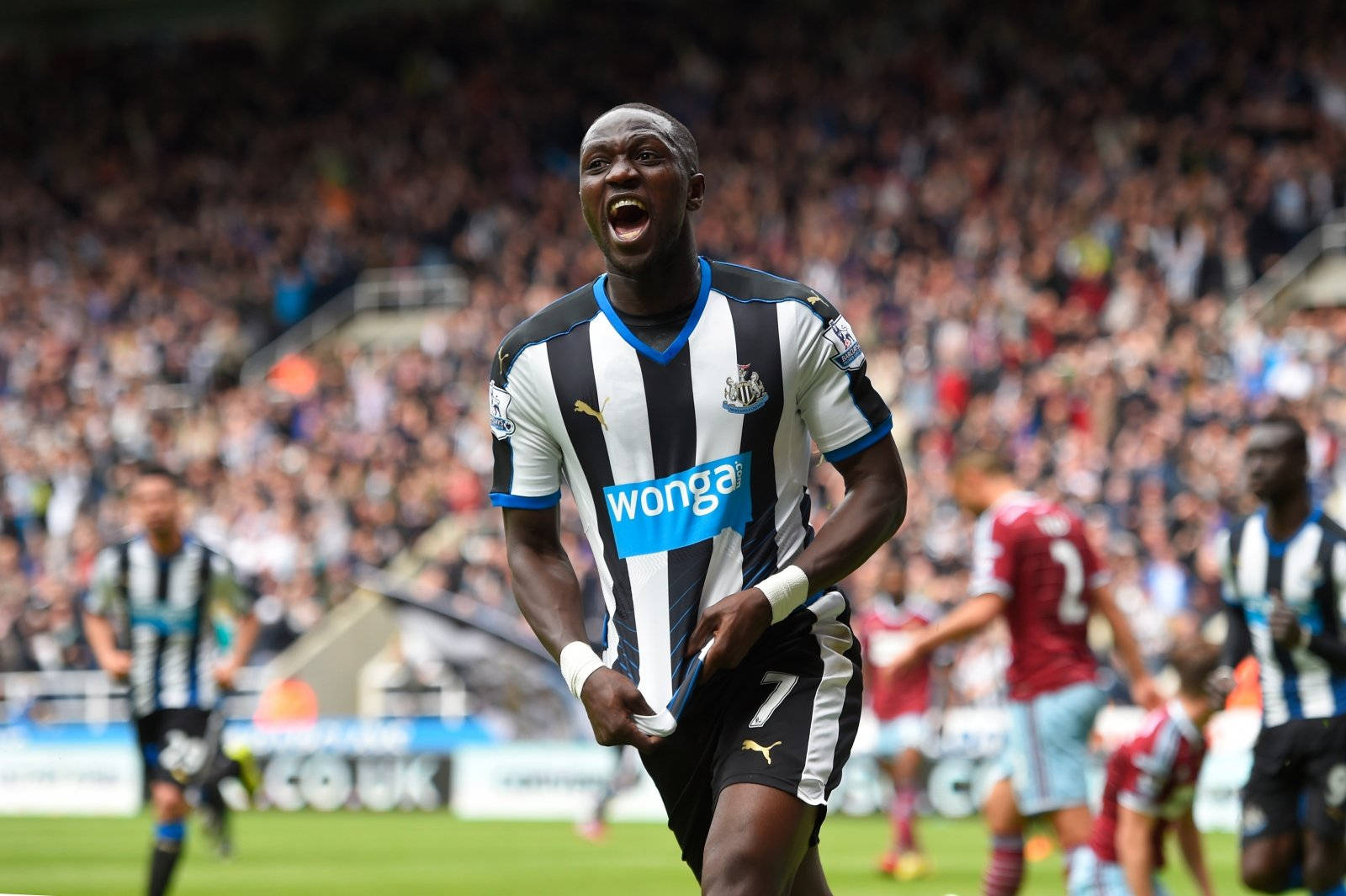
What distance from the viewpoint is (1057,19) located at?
90.9 feet

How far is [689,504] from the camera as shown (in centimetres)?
462

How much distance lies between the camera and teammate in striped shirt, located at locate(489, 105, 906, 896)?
452 cm

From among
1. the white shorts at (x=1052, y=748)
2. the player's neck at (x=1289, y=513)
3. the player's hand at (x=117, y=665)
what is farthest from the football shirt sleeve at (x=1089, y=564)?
the player's hand at (x=117, y=665)

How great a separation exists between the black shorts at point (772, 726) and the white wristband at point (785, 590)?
0.17 meters

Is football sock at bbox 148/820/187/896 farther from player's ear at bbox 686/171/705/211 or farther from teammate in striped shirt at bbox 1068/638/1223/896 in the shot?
player's ear at bbox 686/171/705/211

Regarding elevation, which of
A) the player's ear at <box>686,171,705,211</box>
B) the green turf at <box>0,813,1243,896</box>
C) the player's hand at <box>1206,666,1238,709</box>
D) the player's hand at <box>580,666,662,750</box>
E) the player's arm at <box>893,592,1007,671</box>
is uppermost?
the player's ear at <box>686,171,705,211</box>

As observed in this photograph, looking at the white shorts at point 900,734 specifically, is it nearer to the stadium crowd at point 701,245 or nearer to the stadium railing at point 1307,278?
the stadium crowd at point 701,245

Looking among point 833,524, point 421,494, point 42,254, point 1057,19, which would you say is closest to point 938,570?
point 421,494

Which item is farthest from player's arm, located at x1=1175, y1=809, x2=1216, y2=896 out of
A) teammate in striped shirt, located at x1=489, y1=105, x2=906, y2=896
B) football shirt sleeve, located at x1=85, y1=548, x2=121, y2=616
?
football shirt sleeve, located at x1=85, y1=548, x2=121, y2=616

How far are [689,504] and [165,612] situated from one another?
21.5 ft

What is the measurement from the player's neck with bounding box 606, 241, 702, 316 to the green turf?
Answer: 23.5ft

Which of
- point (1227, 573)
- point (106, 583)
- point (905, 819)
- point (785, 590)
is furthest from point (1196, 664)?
point (106, 583)

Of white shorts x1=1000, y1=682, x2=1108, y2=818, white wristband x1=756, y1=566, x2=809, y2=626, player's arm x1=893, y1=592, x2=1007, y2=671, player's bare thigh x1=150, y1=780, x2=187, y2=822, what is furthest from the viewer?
player's bare thigh x1=150, y1=780, x2=187, y2=822

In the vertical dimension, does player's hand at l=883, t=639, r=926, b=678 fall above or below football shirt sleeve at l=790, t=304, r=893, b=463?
below
